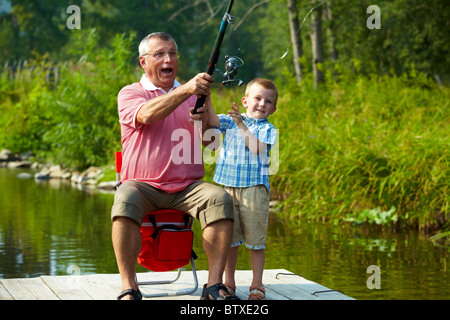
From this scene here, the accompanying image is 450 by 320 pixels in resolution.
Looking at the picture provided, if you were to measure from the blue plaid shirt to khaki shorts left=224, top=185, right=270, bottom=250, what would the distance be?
0.15 ft

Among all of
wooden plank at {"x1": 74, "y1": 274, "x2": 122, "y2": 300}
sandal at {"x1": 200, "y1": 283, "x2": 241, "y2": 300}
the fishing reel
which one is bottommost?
wooden plank at {"x1": 74, "y1": 274, "x2": 122, "y2": 300}

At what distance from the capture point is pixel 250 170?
Result: 393 cm

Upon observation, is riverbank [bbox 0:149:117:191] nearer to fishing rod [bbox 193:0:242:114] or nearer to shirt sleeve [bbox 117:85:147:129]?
shirt sleeve [bbox 117:85:147:129]

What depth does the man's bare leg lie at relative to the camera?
3.64 meters

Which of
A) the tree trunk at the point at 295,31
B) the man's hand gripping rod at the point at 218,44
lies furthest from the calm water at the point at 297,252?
the tree trunk at the point at 295,31

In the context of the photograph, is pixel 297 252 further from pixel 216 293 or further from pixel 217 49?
pixel 217 49

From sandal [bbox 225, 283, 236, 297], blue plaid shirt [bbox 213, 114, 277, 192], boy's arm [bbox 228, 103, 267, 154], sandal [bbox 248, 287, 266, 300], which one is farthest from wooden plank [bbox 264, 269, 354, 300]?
boy's arm [bbox 228, 103, 267, 154]

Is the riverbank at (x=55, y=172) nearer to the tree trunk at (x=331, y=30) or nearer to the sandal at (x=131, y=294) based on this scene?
the tree trunk at (x=331, y=30)

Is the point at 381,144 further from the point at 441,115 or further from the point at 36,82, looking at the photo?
the point at 36,82

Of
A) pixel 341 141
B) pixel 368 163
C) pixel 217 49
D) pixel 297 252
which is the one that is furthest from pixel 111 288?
pixel 341 141
